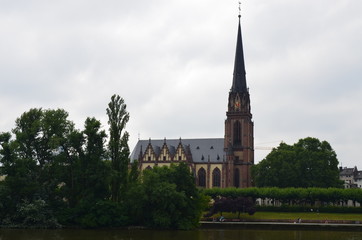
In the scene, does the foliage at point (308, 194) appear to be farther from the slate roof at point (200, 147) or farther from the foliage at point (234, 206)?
the slate roof at point (200, 147)

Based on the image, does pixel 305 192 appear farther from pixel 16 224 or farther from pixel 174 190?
pixel 16 224

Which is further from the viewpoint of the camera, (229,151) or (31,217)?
(229,151)

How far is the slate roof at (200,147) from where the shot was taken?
145m

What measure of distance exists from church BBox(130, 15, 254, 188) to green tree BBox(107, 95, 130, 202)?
57629 mm

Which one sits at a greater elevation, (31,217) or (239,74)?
(239,74)

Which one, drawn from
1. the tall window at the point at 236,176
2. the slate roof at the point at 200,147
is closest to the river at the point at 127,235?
the tall window at the point at 236,176

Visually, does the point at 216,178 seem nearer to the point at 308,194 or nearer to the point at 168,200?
the point at 308,194

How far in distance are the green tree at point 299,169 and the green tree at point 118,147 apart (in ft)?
170

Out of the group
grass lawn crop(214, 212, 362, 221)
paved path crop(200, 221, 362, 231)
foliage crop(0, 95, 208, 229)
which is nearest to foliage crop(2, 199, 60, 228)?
foliage crop(0, 95, 208, 229)

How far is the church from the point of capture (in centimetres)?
13975

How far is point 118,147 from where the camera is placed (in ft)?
262

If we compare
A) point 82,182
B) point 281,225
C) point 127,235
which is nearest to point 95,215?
point 82,182

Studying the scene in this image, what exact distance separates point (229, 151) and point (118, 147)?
63.9m

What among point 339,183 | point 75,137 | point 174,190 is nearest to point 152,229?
point 174,190
